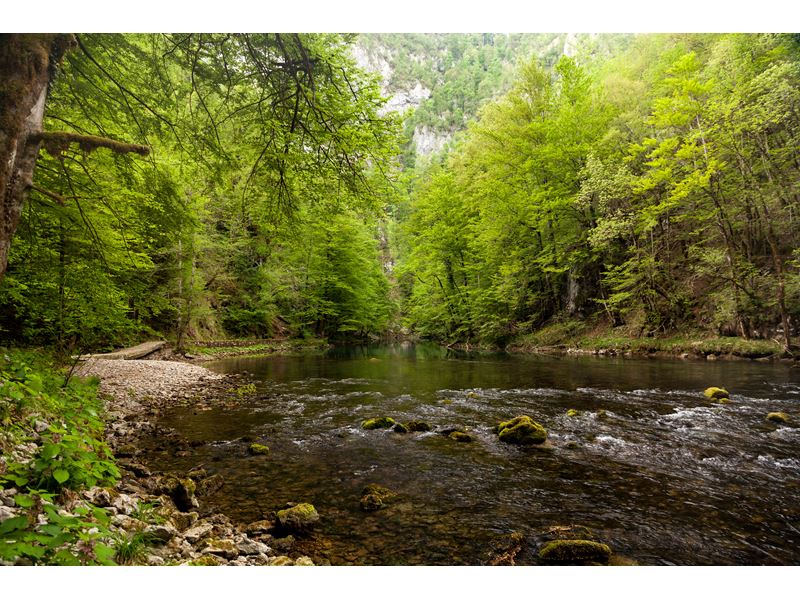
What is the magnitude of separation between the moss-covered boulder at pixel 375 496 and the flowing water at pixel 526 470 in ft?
0.33

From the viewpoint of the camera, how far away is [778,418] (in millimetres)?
6059

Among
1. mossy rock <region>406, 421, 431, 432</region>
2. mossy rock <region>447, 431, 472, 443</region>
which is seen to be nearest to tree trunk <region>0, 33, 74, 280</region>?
mossy rock <region>406, 421, 431, 432</region>

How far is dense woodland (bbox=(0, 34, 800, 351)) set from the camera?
4594 mm

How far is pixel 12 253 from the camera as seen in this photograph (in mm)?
6059

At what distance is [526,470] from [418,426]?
209 cm

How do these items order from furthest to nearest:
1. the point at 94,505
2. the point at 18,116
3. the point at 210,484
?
the point at 210,484, the point at 18,116, the point at 94,505

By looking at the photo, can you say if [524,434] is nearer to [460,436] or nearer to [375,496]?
[460,436]

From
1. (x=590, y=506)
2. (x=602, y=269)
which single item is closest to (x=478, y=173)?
(x=602, y=269)


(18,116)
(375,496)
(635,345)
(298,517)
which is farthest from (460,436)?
(635,345)

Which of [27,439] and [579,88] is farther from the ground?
[579,88]

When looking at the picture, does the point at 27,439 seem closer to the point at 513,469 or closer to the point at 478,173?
the point at 513,469

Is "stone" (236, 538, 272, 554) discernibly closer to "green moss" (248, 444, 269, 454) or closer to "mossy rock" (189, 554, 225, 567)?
"mossy rock" (189, 554, 225, 567)

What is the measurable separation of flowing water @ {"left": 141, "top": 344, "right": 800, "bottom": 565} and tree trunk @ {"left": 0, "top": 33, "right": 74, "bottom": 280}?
2.94 meters

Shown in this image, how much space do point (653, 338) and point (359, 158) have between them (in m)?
16.2
